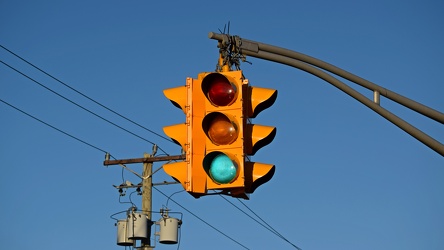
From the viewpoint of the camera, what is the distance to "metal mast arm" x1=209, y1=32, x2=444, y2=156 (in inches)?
379

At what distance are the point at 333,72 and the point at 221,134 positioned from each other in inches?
52.9

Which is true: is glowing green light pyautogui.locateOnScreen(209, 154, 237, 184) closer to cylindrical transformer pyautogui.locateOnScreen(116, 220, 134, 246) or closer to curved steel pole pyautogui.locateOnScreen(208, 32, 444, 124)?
curved steel pole pyautogui.locateOnScreen(208, 32, 444, 124)

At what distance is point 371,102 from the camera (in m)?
9.66

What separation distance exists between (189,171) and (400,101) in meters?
2.29

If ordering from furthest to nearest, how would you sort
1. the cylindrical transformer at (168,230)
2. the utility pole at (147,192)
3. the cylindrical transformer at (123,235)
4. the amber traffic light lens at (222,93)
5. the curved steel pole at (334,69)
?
1. the cylindrical transformer at (168,230)
2. the utility pole at (147,192)
3. the cylindrical transformer at (123,235)
4. the curved steel pole at (334,69)
5. the amber traffic light lens at (222,93)

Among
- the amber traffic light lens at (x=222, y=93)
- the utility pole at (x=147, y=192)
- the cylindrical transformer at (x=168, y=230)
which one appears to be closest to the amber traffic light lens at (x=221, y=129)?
the amber traffic light lens at (x=222, y=93)

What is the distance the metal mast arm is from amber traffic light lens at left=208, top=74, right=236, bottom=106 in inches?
20.6

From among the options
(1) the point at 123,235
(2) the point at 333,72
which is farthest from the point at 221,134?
(1) the point at 123,235

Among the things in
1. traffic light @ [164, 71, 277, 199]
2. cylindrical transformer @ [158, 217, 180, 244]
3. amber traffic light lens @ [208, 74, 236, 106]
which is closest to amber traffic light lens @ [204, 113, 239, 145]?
traffic light @ [164, 71, 277, 199]

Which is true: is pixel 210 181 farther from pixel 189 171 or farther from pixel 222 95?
pixel 222 95

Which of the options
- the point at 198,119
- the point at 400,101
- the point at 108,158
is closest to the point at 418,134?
the point at 400,101

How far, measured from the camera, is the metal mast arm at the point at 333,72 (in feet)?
31.6

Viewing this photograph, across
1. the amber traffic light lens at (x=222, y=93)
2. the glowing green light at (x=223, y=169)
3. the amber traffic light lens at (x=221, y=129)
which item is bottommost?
the glowing green light at (x=223, y=169)

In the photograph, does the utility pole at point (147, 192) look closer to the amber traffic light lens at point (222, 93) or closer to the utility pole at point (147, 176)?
the utility pole at point (147, 176)
